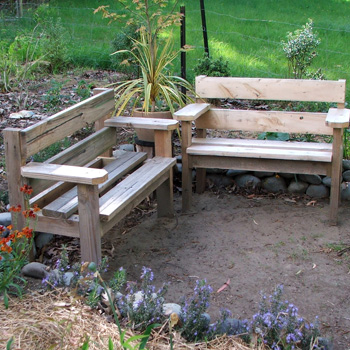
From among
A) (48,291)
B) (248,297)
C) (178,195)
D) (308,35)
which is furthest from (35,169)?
(308,35)

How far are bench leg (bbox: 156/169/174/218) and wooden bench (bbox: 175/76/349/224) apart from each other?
0.70 feet

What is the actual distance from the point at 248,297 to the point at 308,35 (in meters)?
3.69

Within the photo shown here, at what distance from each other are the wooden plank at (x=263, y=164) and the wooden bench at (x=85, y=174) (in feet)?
1.15

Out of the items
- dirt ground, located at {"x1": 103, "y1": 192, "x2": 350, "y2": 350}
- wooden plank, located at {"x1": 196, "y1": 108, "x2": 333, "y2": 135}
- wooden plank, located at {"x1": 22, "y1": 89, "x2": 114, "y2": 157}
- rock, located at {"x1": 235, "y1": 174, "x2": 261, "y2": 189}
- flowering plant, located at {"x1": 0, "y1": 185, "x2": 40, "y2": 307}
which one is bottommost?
dirt ground, located at {"x1": 103, "y1": 192, "x2": 350, "y2": 350}

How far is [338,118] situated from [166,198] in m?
1.47

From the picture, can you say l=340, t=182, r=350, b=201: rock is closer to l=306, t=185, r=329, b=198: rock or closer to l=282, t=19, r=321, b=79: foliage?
l=306, t=185, r=329, b=198: rock

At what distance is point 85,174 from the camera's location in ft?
11.0

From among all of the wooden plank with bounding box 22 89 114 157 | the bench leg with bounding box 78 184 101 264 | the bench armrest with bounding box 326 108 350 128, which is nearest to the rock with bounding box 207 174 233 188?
the bench armrest with bounding box 326 108 350 128

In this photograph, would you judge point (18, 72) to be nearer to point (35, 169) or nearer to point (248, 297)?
point (35, 169)

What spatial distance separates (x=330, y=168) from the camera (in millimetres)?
4562

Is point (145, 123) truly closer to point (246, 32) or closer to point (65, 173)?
point (65, 173)

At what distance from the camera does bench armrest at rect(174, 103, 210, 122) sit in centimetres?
463

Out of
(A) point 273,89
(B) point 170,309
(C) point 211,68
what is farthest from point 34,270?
(C) point 211,68

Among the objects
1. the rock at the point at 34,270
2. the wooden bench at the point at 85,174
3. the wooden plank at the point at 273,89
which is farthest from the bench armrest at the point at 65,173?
the wooden plank at the point at 273,89
